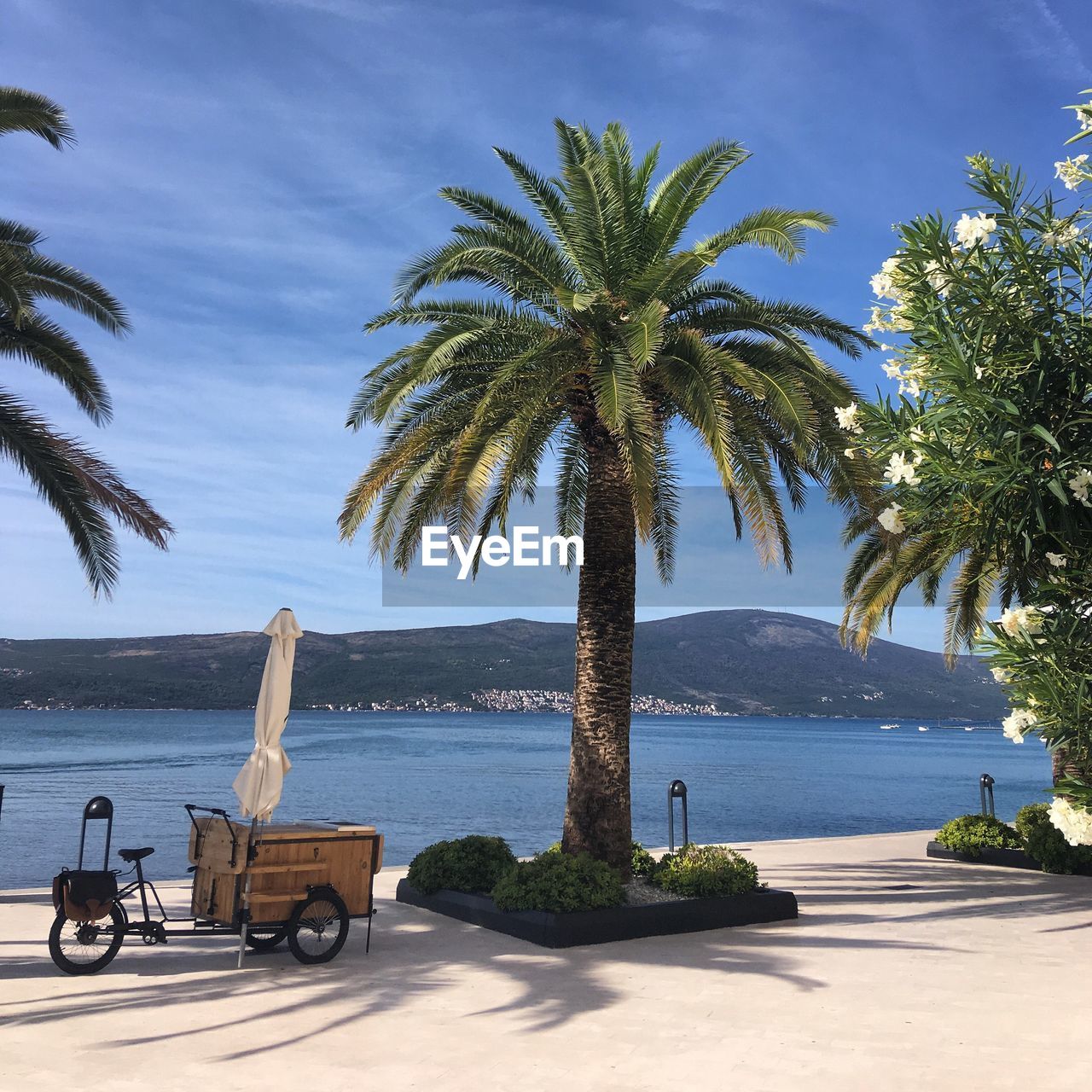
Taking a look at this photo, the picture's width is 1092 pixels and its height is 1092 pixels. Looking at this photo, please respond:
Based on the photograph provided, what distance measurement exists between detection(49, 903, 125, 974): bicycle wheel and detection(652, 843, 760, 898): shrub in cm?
601

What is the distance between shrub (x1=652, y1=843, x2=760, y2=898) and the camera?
38.8ft

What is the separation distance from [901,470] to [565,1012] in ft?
17.6

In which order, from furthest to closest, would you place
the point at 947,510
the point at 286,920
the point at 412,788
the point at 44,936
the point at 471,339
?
the point at 412,788, the point at 471,339, the point at 44,936, the point at 286,920, the point at 947,510

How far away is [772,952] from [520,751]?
331 ft

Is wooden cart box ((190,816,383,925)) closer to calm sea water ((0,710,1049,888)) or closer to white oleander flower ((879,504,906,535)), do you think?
white oleander flower ((879,504,906,535))

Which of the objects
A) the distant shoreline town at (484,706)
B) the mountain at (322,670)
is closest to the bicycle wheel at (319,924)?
the mountain at (322,670)

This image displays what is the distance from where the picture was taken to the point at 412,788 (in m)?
65.6

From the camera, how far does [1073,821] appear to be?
15.1 ft

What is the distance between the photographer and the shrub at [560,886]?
10727mm

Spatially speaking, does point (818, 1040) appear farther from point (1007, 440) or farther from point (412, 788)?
point (412, 788)

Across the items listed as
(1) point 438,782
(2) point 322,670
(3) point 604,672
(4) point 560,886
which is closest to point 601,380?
(3) point 604,672

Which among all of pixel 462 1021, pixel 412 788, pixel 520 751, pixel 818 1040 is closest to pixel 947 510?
pixel 818 1040

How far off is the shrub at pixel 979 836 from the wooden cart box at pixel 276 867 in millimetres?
11470

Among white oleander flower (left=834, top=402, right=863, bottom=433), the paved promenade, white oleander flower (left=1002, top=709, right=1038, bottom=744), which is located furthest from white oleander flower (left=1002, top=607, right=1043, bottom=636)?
the paved promenade
